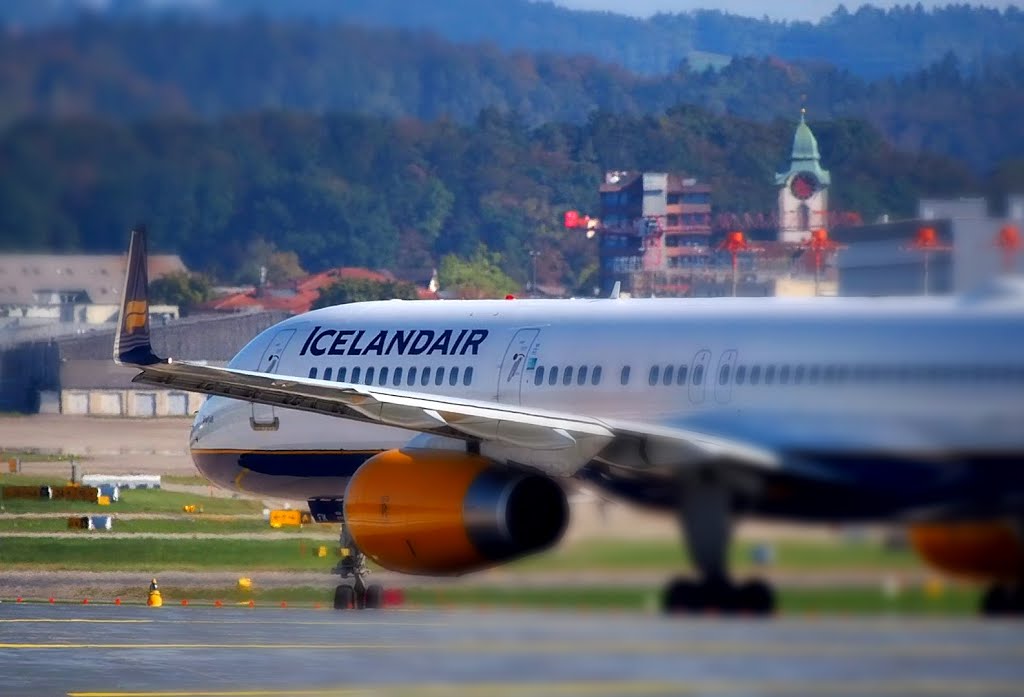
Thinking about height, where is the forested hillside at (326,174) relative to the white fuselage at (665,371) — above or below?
above

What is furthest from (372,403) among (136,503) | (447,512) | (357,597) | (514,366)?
(136,503)

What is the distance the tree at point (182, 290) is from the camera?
24.7 metres

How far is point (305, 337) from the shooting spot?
33.4 meters

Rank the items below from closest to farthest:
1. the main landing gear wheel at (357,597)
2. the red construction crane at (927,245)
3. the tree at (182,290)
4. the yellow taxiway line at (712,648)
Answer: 1. the yellow taxiway line at (712,648)
2. the red construction crane at (927,245)
3. the tree at (182,290)
4. the main landing gear wheel at (357,597)

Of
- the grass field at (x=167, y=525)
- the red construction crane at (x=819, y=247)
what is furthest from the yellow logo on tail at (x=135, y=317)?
the grass field at (x=167, y=525)

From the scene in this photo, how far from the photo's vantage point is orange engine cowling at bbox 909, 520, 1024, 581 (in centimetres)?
1174

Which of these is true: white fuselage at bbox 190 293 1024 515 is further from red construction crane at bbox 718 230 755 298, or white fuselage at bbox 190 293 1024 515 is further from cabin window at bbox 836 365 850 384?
red construction crane at bbox 718 230 755 298

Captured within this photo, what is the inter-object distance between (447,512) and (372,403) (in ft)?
7.40

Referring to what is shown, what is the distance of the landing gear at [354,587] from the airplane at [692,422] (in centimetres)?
116

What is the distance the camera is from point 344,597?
3328 centimetres

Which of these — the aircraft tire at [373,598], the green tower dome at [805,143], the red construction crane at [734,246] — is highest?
the green tower dome at [805,143]

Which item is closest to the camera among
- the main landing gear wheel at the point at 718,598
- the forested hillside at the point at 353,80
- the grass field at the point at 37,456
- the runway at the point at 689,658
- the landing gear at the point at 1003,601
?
the runway at the point at 689,658

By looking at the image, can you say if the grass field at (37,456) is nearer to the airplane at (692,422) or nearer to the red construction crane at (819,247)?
the airplane at (692,422)

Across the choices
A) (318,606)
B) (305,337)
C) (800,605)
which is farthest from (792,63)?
(318,606)
